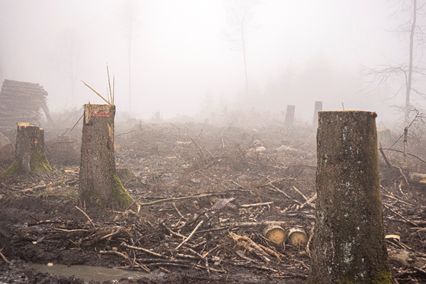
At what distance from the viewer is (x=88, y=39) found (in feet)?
275

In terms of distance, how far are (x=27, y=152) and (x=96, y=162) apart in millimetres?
2888

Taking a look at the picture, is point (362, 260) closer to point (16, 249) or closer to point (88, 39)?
point (16, 249)

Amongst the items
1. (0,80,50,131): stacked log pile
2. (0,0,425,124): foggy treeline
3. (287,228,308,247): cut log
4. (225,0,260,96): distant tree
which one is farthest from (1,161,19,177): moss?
(225,0,260,96): distant tree

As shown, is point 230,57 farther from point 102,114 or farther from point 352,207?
point 352,207

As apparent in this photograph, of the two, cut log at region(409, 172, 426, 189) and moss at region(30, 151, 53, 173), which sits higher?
moss at region(30, 151, 53, 173)

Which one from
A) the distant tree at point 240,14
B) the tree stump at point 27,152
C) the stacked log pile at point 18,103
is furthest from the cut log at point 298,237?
the distant tree at point 240,14

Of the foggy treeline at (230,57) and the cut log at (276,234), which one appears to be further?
the foggy treeline at (230,57)

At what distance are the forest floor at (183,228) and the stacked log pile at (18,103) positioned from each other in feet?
35.3

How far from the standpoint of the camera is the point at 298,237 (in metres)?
4.00

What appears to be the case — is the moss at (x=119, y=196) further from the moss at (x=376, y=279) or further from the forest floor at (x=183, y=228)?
the moss at (x=376, y=279)

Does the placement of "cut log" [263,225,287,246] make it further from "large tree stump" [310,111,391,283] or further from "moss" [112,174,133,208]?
"moss" [112,174,133,208]

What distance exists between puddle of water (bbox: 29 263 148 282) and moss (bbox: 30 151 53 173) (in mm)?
4214

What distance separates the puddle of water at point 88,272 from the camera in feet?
10.8

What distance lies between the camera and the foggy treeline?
30.5 meters
